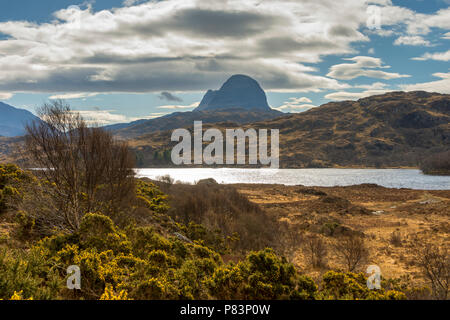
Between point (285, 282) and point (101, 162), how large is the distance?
7.65 m

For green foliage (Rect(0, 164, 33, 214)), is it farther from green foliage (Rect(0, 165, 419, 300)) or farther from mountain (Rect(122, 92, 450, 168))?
mountain (Rect(122, 92, 450, 168))

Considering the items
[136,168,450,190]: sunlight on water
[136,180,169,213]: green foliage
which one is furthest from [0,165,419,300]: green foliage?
[136,168,450,190]: sunlight on water

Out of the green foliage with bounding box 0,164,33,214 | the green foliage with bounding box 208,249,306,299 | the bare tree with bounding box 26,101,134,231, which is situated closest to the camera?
the green foliage with bounding box 208,249,306,299

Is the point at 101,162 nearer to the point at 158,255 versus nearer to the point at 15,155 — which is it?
the point at 15,155

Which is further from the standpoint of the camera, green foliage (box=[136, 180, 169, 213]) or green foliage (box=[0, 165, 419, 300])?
green foliage (box=[136, 180, 169, 213])

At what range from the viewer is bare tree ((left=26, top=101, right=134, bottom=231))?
9.13m

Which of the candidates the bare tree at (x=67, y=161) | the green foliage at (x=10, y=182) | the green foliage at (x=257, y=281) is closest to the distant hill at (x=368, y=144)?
the green foliage at (x=10, y=182)

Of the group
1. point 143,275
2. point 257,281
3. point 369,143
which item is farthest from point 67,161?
point 369,143

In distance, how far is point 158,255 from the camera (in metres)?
8.19

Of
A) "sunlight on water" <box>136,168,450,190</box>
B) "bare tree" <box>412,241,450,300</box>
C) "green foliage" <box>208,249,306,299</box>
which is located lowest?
"sunlight on water" <box>136,168,450,190</box>

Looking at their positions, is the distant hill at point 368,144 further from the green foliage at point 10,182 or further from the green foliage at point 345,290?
the green foliage at point 345,290

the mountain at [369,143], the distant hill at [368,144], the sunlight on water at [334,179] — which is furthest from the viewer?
the mountain at [369,143]

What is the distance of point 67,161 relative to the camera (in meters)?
9.45

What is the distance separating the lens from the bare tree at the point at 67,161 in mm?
9133
